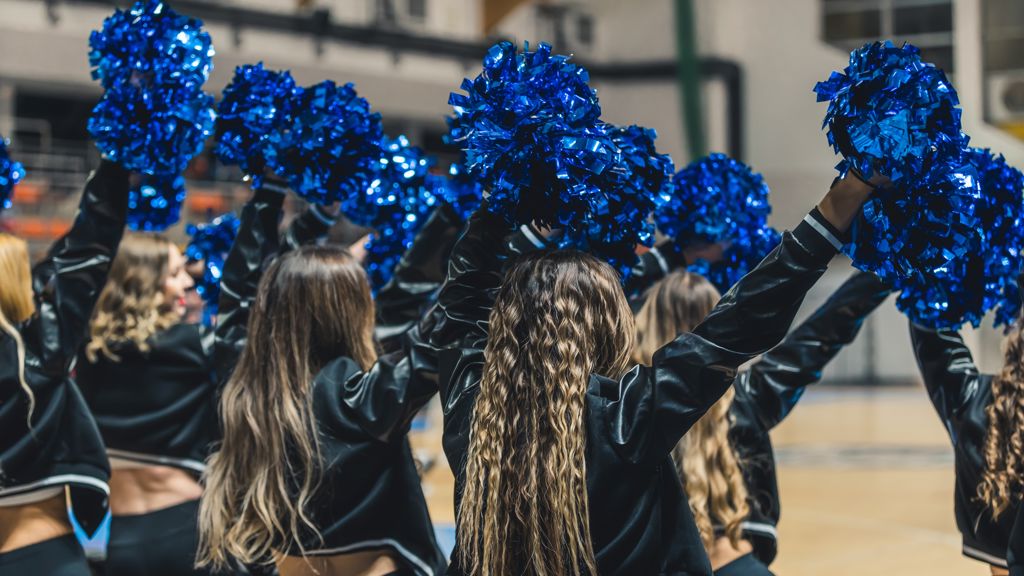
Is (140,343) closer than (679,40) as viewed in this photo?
Yes

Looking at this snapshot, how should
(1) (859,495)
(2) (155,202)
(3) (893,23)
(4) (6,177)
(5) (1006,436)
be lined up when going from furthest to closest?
1. (3) (893,23)
2. (1) (859,495)
3. (2) (155,202)
4. (4) (6,177)
5. (5) (1006,436)

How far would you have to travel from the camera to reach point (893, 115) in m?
1.40

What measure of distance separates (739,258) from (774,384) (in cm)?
43

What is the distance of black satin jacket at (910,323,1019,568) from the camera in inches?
90.0

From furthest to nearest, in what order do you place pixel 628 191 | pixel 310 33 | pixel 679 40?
pixel 679 40 → pixel 310 33 → pixel 628 191

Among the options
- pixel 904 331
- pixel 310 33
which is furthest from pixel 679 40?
pixel 904 331

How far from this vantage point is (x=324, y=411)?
2254 millimetres

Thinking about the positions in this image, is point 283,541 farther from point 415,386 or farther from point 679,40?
point 679,40

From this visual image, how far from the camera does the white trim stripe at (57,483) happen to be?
2.37 meters

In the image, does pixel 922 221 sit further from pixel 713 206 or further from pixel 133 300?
pixel 133 300

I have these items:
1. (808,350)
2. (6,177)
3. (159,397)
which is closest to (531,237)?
(808,350)

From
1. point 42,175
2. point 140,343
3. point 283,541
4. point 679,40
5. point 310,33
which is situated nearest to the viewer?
point 283,541

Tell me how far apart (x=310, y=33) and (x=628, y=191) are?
11834 mm

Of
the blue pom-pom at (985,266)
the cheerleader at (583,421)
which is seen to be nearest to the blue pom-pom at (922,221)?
the cheerleader at (583,421)
